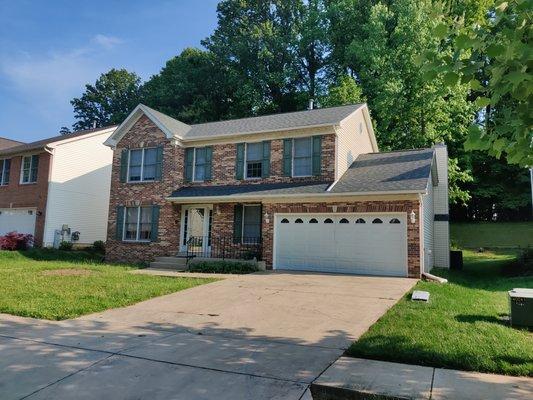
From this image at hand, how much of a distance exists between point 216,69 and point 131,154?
21.4 metres

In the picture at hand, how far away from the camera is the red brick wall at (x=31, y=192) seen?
21.8m

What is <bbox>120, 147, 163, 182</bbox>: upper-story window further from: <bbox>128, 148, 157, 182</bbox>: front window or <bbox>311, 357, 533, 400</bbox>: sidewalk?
<bbox>311, 357, 533, 400</bbox>: sidewalk

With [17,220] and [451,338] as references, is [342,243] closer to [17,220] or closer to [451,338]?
[451,338]

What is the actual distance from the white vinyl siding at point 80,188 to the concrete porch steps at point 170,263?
25.5 feet

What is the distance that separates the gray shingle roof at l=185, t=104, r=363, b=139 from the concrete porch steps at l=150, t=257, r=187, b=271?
567cm

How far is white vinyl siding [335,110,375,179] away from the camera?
16.7m

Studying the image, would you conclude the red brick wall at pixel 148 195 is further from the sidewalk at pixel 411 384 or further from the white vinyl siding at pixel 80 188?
the sidewalk at pixel 411 384

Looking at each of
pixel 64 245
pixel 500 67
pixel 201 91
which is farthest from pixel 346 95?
pixel 500 67

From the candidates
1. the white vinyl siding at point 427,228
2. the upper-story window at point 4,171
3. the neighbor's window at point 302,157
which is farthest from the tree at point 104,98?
the white vinyl siding at point 427,228

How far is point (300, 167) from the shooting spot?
17.0 meters

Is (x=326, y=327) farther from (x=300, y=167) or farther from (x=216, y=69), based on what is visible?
(x=216, y=69)

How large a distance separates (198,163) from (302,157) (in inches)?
204

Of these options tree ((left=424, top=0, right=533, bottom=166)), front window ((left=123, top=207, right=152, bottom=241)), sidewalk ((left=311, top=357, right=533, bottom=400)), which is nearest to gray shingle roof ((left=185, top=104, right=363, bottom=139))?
front window ((left=123, top=207, right=152, bottom=241))

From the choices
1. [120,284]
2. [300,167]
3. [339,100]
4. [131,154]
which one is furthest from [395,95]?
[120,284]
